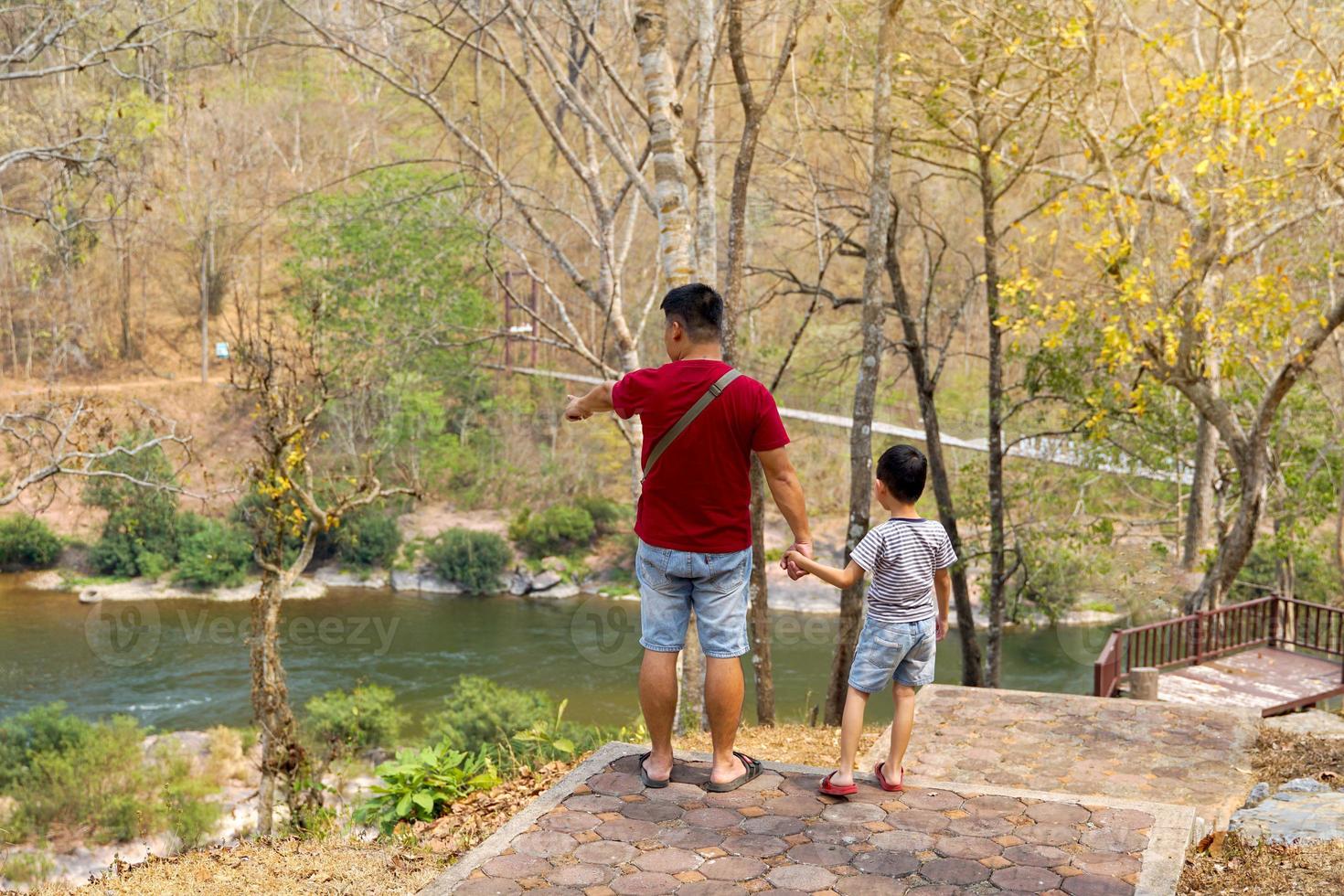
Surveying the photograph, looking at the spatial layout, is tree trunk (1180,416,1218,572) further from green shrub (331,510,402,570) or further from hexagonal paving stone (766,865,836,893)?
green shrub (331,510,402,570)

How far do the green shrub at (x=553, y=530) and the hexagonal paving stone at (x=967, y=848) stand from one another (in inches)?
1007

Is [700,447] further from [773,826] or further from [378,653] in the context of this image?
[378,653]

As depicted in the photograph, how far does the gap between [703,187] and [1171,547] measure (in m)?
14.0

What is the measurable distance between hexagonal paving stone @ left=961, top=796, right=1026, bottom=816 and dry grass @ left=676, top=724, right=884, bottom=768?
2047 millimetres

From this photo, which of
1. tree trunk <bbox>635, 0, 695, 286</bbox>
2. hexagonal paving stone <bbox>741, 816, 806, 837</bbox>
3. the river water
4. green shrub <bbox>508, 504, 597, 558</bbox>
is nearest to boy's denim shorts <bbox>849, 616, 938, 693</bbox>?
hexagonal paving stone <bbox>741, 816, 806, 837</bbox>

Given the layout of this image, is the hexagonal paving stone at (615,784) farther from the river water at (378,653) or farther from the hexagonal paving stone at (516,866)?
the river water at (378,653)

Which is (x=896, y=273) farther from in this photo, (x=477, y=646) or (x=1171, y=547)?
(x=477, y=646)

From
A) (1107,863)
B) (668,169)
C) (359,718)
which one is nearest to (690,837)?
(1107,863)

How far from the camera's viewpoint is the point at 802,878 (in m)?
3.70

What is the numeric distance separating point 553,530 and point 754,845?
25.7m

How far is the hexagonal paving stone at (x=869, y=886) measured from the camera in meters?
3.60

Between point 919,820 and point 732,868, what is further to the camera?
point 919,820

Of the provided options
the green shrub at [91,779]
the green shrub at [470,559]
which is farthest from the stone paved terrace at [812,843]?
the green shrub at [470,559]

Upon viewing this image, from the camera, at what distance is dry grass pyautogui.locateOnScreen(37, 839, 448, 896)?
4383 millimetres
